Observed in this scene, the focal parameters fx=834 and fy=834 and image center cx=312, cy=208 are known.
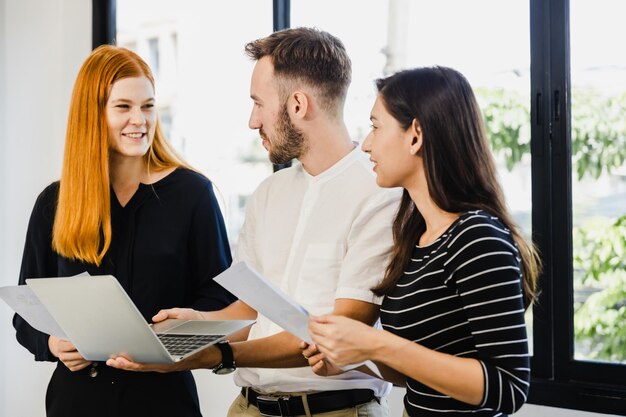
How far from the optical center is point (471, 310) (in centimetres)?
133

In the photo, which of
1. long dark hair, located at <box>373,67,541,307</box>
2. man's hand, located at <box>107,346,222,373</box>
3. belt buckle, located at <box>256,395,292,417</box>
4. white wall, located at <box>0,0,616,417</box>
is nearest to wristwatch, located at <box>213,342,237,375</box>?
man's hand, located at <box>107,346,222,373</box>

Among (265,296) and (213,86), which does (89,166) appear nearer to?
(265,296)

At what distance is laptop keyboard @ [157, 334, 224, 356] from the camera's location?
5.12ft

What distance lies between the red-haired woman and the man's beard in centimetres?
33

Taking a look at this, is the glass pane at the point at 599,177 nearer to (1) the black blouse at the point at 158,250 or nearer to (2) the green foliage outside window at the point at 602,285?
(2) the green foliage outside window at the point at 602,285

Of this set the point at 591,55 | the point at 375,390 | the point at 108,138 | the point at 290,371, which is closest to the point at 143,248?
the point at 108,138

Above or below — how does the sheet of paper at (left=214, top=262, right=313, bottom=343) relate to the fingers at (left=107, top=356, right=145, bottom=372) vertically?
above

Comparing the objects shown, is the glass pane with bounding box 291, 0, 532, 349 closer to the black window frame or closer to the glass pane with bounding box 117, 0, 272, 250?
the black window frame

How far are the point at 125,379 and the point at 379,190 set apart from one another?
29.4 inches

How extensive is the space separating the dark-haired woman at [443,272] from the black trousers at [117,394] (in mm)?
498

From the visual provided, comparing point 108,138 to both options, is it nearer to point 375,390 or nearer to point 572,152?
point 375,390

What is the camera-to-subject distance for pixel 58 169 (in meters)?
3.38

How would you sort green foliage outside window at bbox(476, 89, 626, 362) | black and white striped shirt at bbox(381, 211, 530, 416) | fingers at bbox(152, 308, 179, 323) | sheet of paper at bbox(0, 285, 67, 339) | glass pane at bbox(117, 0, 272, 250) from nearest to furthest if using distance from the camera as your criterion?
black and white striped shirt at bbox(381, 211, 530, 416) → sheet of paper at bbox(0, 285, 67, 339) → fingers at bbox(152, 308, 179, 323) → green foliage outside window at bbox(476, 89, 626, 362) → glass pane at bbox(117, 0, 272, 250)

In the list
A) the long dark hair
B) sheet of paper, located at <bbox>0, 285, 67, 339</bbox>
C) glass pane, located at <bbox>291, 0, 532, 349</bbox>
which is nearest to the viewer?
the long dark hair
